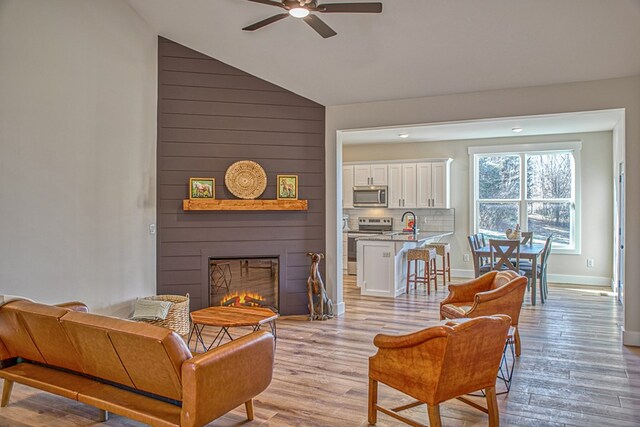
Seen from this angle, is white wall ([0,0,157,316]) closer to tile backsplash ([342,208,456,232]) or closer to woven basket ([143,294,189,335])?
woven basket ([143,294,189,335])

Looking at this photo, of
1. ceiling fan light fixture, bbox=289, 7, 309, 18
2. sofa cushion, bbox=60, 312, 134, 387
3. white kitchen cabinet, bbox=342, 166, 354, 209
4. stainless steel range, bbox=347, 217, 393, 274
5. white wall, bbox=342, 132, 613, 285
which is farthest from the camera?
white kitchen cabinet, bbox=342, 166, 354, 209

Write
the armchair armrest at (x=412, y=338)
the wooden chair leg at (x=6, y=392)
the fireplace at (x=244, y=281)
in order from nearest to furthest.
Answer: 1. the armchair armrest at (x=412, y=338)
2. the wooden chair leg at (x=6, y=392)
3. the fireplace at (x=244, y=281)

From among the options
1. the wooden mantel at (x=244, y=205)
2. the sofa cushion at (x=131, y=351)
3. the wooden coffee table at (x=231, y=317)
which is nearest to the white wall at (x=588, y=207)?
the wooden mantel at (x=244, y=205)

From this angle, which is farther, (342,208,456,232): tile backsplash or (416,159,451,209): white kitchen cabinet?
(342,208,456,232): tile backsplash

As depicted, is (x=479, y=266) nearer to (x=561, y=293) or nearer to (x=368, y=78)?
(x=561, y=293)

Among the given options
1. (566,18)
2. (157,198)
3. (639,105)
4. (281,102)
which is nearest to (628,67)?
(639,105)

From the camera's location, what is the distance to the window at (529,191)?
26.9ft

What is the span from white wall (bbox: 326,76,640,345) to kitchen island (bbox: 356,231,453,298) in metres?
1.26

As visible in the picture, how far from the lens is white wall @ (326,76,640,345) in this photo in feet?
15.2

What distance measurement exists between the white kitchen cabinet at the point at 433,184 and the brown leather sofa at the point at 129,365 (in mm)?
6499

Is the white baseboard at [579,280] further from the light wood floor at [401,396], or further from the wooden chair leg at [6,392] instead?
the wooden chair leg at [6,392]

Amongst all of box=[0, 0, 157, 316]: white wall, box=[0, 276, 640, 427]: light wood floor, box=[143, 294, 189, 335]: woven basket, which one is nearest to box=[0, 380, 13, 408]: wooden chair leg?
box=[0, 276, 640, 427]: light wood floor

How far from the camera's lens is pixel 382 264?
278 inches

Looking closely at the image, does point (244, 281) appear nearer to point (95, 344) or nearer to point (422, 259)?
point (422, 259)
